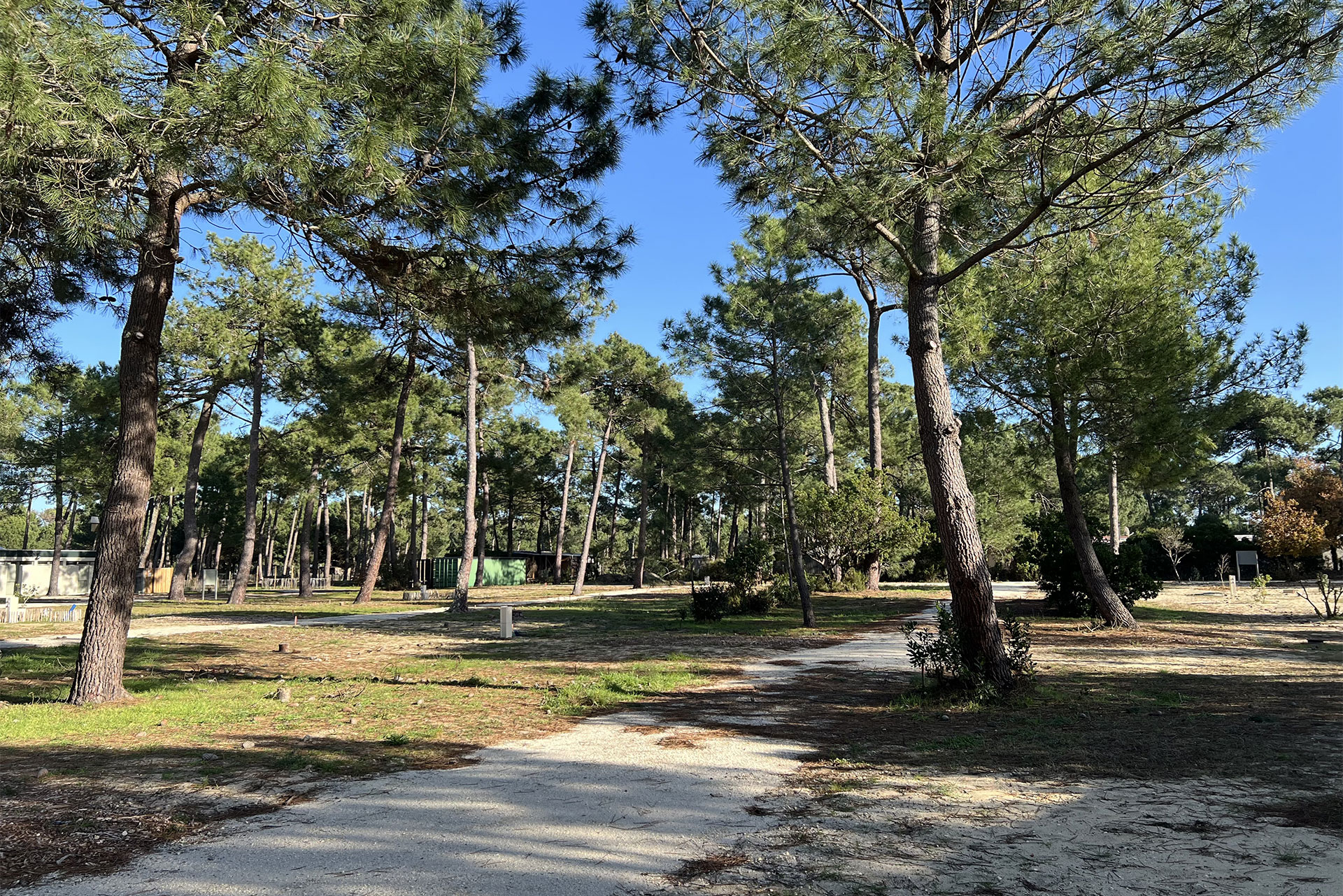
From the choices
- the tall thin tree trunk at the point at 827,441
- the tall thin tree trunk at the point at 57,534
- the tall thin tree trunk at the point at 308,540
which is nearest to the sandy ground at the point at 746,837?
the tall thin tree trunk at the point at 827,441

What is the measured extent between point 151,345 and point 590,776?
6.08m

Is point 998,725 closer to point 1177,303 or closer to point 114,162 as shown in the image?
point 114,162

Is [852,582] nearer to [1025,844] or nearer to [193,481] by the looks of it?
[193,481]

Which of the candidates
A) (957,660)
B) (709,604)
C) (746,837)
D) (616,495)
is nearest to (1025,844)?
(746,837)

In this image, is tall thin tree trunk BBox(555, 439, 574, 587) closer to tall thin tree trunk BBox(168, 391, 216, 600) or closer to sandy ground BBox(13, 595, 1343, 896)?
tall thin tree trunk BBox(168, 391, 216, 600)

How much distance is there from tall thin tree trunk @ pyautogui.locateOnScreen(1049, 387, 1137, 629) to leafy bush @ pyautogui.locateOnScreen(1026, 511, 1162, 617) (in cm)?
52

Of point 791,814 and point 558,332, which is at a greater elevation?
point 558,332

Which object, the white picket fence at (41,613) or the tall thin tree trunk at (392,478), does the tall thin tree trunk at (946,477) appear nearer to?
the tall thin tree trunk at (392,478)

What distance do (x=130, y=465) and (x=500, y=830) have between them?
229 inches

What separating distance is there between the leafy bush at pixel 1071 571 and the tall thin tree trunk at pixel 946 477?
808 centimetres

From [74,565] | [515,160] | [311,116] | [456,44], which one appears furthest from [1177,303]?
[74,565]

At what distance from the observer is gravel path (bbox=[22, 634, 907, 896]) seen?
3.01m

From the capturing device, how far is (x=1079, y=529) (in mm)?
13188

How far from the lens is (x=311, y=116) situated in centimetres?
532
